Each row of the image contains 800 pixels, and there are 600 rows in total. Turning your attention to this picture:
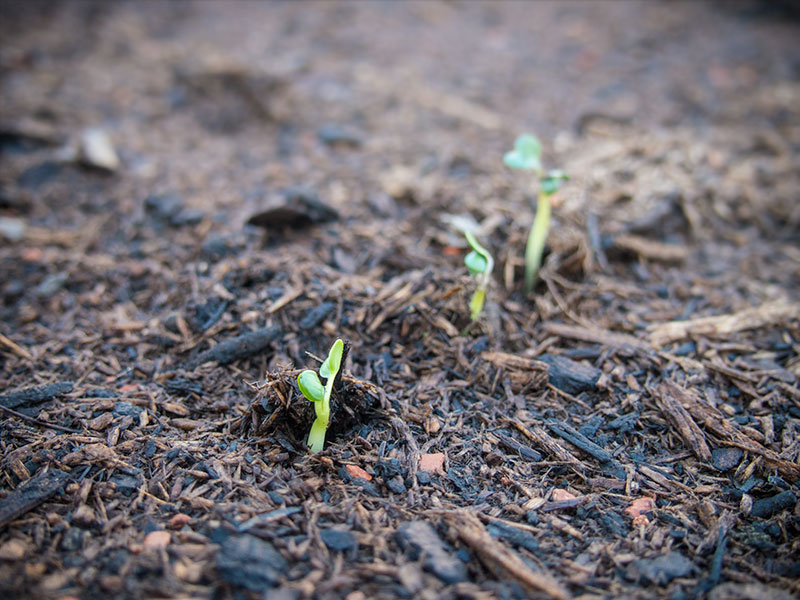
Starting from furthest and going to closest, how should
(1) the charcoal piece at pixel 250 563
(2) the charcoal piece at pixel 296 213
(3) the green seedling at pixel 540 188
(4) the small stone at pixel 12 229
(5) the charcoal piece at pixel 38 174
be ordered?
(5) the charcoal piece at pixel 38 174 < (4) the small stone at pixel 12 229 < (2) the charcoal piece at pixel 296 213 < (3) the green seedling at pixel 540 188 < (1) the charcoal piece at pixel 250 563

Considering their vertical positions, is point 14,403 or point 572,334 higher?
point 572,334

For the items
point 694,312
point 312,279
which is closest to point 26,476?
point 312,279

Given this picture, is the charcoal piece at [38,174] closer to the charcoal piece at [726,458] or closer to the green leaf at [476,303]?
the green leaf at [476,303]

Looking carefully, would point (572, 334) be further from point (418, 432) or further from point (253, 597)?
point (253, 597)

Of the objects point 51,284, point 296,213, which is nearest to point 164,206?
point 51,284

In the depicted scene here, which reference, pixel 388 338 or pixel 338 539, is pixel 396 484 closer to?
pixel 338 539

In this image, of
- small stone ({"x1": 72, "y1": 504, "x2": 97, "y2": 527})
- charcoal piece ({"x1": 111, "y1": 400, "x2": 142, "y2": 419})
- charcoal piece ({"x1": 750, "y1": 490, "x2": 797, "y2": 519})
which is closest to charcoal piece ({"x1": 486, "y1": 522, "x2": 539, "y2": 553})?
charcoal piece ({"x1": 750, "y1": 490, "x2": 797, "y2": 519})

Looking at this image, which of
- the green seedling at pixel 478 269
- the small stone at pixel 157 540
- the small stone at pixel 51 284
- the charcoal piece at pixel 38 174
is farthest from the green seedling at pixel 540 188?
the charcoal piece at pixel 38 174

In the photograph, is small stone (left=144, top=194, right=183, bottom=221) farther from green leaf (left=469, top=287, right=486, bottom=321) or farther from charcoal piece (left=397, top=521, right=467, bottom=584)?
charcoal piece (left=397, top=521, right=467, bottom=584)
